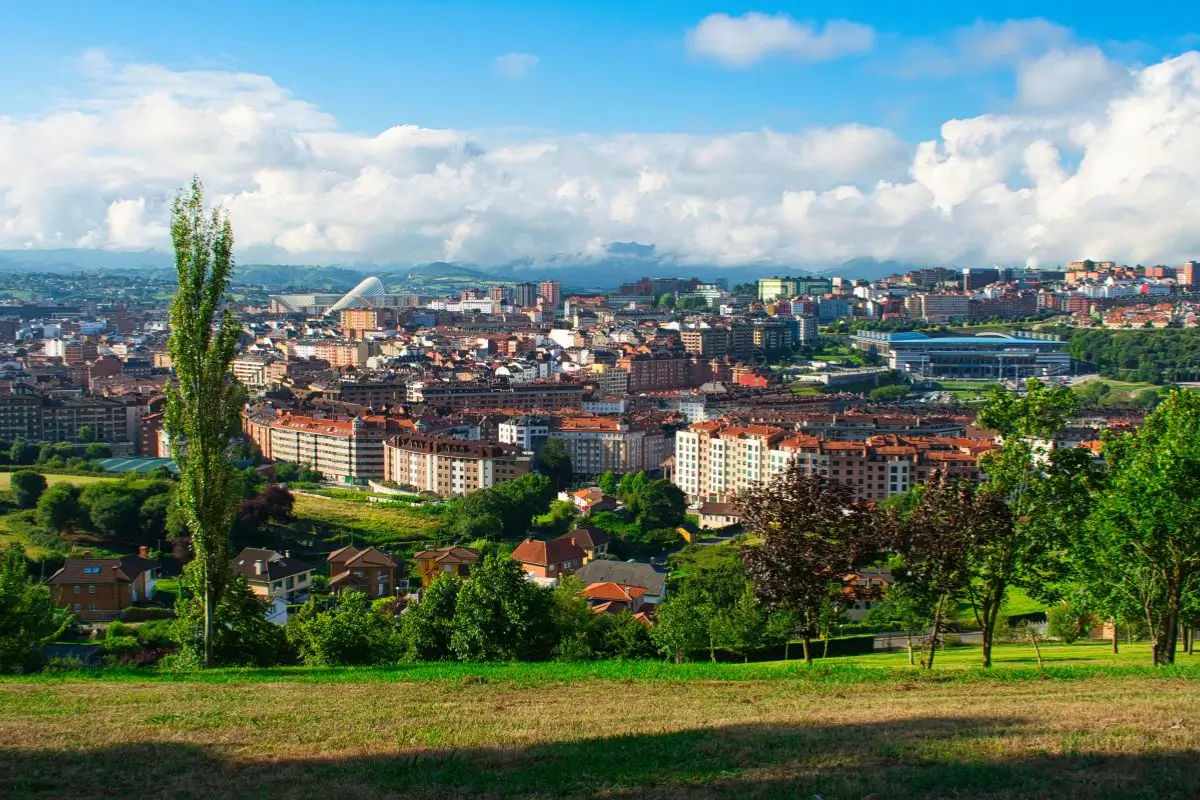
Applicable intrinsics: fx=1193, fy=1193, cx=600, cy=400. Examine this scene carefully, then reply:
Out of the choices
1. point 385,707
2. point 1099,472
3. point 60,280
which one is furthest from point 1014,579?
point 60,280

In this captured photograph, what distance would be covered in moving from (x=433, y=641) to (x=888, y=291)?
119 m

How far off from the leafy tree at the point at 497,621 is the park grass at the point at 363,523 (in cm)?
1780

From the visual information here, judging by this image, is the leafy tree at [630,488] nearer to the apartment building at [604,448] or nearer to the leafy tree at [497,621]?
the apartment building at [604,448]

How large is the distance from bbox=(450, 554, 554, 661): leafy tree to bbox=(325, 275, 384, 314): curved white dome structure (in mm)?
111974

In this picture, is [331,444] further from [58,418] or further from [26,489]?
[58,418]

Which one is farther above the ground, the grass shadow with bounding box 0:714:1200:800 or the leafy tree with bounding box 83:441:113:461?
the grass shadow with bounding box 0:714:1200:800

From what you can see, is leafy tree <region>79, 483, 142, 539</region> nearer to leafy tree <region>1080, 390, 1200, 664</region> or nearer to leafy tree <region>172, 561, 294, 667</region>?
leafy tree <region>172, 561, 294, 667</region>

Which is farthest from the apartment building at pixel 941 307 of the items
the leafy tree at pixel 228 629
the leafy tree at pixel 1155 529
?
the leafy tree at pixel 228 629

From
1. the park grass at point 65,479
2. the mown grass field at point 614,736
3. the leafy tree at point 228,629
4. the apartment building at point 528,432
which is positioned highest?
the mown grass field at point 614,736

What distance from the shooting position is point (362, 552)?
26.9m

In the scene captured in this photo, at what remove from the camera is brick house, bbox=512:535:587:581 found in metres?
26.9

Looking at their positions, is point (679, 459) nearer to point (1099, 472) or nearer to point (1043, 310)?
point (1099, 472)

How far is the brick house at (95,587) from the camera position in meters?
23.2

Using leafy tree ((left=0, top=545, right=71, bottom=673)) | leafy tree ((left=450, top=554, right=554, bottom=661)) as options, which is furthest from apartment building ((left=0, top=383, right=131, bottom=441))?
leafy tree ((left=450, top=554, right=554, bottom=661))
